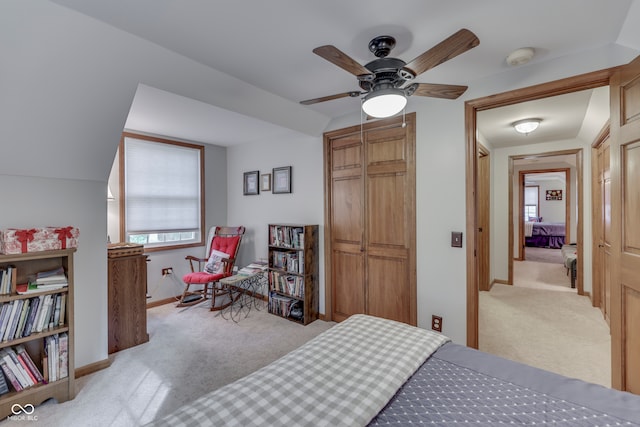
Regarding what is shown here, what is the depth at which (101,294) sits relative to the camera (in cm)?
241

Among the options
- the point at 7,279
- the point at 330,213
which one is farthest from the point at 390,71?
the point at 7,279

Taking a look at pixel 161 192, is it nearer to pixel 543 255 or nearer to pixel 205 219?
pixel 205 219

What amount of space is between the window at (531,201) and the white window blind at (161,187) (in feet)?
36.3

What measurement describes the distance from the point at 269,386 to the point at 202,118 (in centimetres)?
300

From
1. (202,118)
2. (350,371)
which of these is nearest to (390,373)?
(350,371)

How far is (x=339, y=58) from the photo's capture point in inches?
55.0

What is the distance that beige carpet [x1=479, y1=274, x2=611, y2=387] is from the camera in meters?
2.39

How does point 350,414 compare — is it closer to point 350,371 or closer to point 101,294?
point 350,371

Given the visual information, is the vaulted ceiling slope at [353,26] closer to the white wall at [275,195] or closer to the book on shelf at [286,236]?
the white wall at [275,195]

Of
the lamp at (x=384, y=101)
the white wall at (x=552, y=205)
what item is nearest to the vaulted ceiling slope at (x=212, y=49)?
the lamp at (x=384, y=101)

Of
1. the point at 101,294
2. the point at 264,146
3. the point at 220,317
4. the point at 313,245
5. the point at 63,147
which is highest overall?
the point at 264,146

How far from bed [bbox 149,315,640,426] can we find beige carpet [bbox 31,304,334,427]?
1.34 metres

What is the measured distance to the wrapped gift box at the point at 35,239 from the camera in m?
1.84

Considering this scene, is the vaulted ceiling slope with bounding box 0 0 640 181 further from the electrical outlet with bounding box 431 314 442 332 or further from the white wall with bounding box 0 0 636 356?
the electrical outlet with bounding box 431 314 442 332
